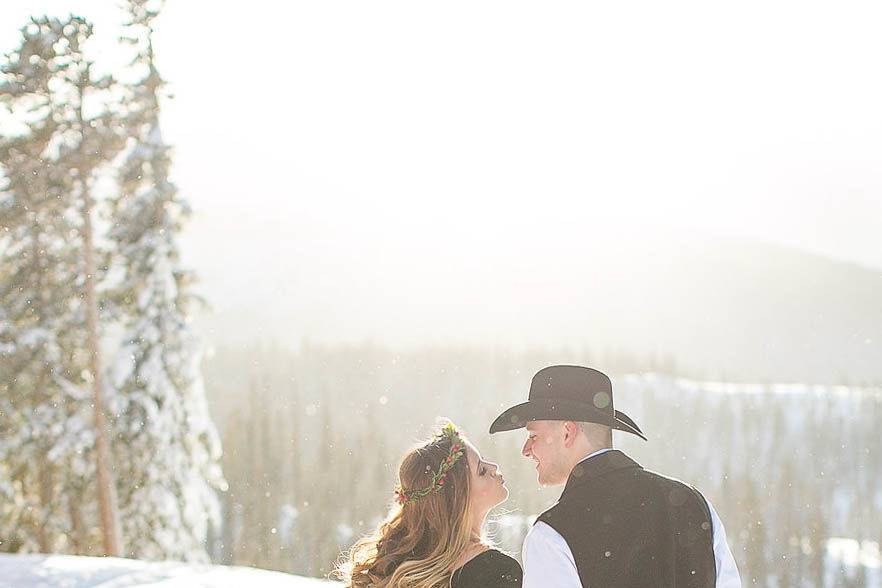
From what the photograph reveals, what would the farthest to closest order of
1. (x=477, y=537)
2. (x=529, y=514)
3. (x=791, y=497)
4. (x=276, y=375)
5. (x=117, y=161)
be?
(x=276, y=375), (x=791, y=497), (x=529, y=514), (x=117, y=161), (x=477, y=537)

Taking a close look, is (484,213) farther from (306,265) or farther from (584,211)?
(306,265)

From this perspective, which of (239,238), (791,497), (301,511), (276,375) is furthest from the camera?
(239,238)

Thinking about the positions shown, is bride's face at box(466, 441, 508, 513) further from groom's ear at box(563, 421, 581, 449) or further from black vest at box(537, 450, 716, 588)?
black vest at box(537, 450, 716, 588)

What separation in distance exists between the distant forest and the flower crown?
5769 cm

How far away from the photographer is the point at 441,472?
12.6 ft

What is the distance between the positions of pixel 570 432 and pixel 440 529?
2.80ft

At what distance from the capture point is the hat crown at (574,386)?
3326 millimetres

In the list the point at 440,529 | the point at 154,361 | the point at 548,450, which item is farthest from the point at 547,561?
the point at 154,361

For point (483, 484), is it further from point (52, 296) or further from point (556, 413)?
point (52, 296)

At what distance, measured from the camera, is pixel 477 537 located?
3832 mm

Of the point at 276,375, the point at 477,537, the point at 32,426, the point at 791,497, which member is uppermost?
the point at 477,537

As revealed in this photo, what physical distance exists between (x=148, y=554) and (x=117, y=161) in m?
8.22

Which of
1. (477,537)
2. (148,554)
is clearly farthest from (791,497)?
(477,537)

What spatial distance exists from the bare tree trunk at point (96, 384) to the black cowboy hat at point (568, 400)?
1693cm
